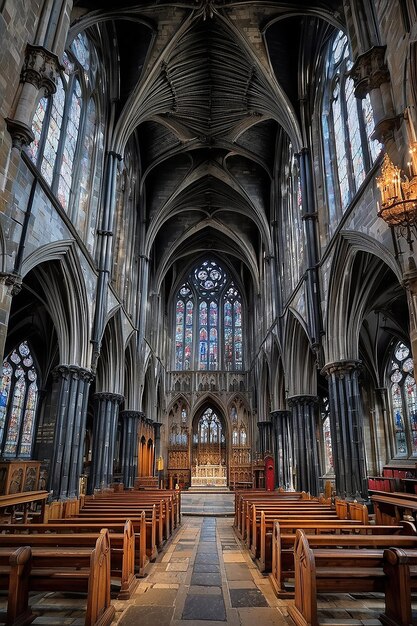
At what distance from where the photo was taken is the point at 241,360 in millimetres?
32969

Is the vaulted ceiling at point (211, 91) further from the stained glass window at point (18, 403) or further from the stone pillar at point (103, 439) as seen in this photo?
the stone pillar at point (103, 439)

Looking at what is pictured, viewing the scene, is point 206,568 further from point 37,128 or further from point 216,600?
point 37,128

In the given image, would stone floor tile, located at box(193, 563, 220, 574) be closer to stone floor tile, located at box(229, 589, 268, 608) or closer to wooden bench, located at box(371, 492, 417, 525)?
stone floor tile, located at box(229, 589, 268, 608)

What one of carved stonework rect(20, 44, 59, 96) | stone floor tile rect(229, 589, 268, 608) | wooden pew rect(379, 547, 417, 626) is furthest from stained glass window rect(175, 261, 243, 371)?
wooden pew rect(379, 547, 417, 626)

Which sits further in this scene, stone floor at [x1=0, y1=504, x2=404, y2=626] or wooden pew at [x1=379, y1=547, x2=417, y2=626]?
stone floor at [x1=0, y1=504, x2=404, y2=626]

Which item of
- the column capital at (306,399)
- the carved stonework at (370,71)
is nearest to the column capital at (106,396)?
the column capital at (306,399)

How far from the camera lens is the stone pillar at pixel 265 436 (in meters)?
25.8

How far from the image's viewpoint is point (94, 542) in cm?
530

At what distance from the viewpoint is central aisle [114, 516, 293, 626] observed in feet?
15.8

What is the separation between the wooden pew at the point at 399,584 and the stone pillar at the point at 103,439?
13552 mm

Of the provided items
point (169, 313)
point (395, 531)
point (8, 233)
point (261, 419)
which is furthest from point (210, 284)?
point (395, 531)

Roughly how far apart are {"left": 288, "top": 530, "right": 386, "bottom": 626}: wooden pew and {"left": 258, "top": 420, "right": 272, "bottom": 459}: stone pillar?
21.4 metres

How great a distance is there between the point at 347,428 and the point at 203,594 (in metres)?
7.81

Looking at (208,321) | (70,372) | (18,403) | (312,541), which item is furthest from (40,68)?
(208,321)
